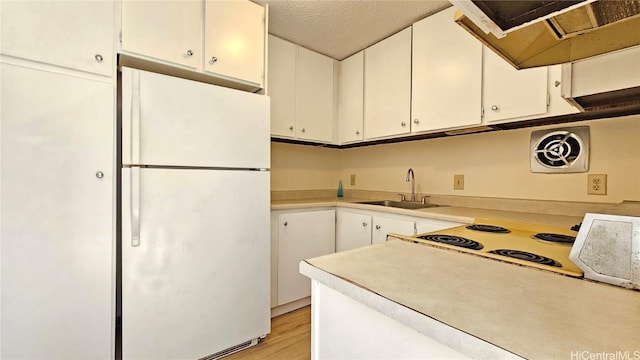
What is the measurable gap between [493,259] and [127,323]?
1.59 m

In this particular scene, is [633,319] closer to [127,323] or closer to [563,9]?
[563,9]

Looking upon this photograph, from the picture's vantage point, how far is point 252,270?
1.76 metres

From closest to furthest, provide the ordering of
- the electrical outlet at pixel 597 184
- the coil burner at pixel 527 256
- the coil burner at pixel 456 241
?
the coil burner at pixel 527 256 < the coil burner at pixel 456 241 < the electrical outlet at pixel 597 184

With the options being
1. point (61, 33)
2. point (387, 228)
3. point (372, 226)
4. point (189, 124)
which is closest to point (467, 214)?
point (387, 228)

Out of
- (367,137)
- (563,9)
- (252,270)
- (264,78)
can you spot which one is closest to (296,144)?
(367,137)

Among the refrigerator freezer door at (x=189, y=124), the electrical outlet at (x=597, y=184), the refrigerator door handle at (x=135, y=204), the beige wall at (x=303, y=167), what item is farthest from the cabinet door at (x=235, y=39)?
the electrical outlet at (x=597, y=184)

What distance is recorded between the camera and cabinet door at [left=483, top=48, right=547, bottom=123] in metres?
1.54

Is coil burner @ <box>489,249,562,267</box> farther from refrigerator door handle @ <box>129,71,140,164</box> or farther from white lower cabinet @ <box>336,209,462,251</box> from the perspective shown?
refrigerator door handle @ <box>129,71,140,164</box>

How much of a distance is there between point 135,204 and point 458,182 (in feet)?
6.95

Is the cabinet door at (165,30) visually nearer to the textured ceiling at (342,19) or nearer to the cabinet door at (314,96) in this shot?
the textured ceiling at (342,19)

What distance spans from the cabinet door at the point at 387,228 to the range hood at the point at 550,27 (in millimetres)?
1210

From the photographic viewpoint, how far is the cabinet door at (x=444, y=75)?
5.87ft

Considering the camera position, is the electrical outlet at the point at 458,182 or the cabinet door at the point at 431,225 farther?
the electrical outlet at the point at 458,182

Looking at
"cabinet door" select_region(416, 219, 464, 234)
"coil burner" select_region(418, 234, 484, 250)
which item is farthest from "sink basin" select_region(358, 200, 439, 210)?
"coil burner" select_region(418, 234, 484, 250)
